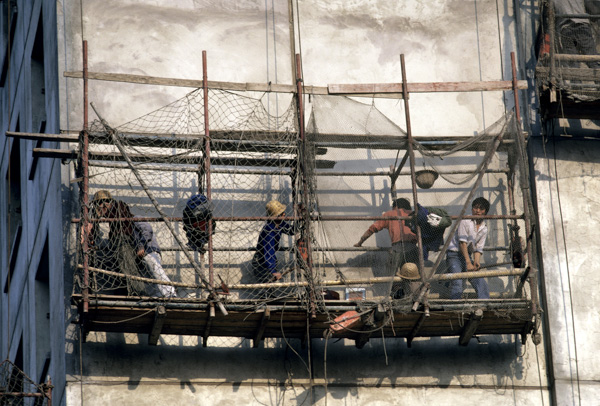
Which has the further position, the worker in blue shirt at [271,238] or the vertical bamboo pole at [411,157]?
the worker in blue shirt at [271,238]

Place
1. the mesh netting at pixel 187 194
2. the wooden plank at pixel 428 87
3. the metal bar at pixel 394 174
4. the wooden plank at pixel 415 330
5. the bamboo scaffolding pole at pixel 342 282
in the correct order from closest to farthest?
1. the bamboo scaffolding pole at pixel 342 282
2. the mesh netting at pixel 187 194
3. the wooden plank at pixel 415 330
4. the metal bar at pixel 394 174
5. the wooden plank at pixel 428 87

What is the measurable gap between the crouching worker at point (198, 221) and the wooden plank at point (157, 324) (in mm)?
1327

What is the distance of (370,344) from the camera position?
21.2 m

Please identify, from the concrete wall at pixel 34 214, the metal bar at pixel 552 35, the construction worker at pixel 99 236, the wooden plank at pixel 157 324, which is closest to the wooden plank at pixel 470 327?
the metal bar at pixel 552 35

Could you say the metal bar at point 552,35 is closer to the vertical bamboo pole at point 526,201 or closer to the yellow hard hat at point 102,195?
the vertical bamboo pole at point 526,201

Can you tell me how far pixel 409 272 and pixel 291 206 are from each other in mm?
2630

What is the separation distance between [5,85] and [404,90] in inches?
574

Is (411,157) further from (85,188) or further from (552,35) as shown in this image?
(85,188)

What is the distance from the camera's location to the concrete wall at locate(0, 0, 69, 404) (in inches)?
851

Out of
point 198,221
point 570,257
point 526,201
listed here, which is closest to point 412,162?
point 526,201

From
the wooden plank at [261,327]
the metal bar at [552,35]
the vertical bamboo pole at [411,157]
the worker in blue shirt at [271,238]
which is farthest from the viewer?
the metal bar at [552,35]

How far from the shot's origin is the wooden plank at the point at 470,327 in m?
19.9

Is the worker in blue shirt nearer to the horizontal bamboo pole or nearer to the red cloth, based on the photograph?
the horizontal bamboo pole

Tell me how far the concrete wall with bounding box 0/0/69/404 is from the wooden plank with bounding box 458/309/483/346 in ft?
21.8
